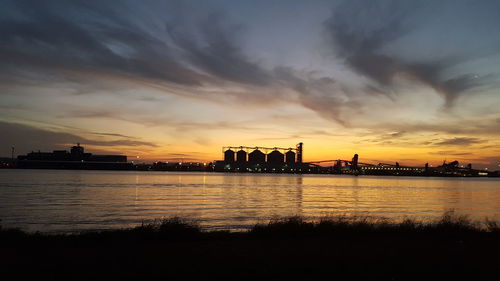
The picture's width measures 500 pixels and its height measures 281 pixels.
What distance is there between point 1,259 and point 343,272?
9.14 m

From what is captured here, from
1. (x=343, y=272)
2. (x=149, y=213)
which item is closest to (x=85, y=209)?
(x=149, y=213)

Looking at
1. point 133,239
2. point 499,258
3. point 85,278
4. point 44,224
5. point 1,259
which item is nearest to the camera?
point 85,278

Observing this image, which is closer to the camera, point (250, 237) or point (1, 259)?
point (1, 259)

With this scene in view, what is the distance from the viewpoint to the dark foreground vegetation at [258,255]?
9.42m

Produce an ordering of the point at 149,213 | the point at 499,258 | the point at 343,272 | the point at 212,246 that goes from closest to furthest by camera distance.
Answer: the point at 343,272, the point at 499,258, the point at 212,246, the point at 149,213

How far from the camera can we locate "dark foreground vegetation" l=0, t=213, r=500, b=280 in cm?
942

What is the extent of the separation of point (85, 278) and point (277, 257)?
5.13 metres

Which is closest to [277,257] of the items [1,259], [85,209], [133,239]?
[133,239]

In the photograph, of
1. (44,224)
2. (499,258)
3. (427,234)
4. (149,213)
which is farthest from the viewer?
(149,213)

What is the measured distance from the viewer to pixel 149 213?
35344 millimetres

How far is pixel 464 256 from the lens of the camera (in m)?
11.9

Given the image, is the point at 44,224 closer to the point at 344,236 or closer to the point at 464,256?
the point at 344,236

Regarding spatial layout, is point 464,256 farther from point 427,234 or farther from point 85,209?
point 85,209

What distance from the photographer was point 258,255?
1166 centimetres
